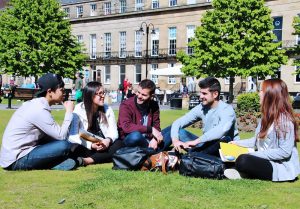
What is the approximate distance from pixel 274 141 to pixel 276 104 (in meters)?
0.48

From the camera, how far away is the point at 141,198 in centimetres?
466

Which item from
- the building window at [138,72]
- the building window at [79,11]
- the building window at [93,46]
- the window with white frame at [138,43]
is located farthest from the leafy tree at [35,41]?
the building window at [79,11]

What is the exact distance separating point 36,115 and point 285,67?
3663 cm

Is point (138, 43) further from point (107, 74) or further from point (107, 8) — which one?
point (107, 8)

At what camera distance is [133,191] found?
4957 millimetres

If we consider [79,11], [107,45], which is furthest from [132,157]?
[79,11]

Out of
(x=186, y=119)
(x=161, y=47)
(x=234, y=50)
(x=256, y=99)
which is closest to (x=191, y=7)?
(x=161, y=47)

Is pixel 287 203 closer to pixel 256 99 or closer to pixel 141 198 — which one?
pixel 141 198

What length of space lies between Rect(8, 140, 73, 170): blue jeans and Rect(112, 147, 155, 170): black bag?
75cm

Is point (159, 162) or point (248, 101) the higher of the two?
point (248, 101)

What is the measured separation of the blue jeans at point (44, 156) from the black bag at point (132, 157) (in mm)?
746

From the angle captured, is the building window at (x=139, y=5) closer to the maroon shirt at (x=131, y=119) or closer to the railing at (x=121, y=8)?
the railing at (x=121, y=8)

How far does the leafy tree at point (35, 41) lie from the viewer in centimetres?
3825

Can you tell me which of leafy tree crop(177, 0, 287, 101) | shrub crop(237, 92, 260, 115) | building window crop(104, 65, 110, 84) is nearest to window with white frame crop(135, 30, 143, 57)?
building window crop(104, 65, 110, 84)
